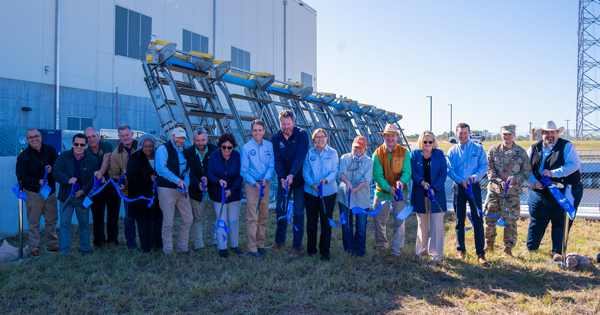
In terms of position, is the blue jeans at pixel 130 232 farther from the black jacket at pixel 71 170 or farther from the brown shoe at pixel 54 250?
the brown shoe at pixel 54 250

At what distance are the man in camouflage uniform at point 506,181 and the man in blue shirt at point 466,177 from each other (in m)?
0.32

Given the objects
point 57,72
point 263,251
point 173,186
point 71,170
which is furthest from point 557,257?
point 57,72

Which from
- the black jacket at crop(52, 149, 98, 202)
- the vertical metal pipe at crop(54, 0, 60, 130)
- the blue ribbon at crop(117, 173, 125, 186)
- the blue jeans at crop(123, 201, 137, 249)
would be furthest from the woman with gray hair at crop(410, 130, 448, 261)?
the vertical metal pipe at crop(54, 0, 60, 130)

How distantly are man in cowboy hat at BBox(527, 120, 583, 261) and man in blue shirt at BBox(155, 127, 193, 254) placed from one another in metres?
4.36

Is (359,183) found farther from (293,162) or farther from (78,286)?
(78,286)

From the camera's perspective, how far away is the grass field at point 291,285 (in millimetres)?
3171

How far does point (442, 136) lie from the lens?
150 feet

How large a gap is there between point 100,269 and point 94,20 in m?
10.00

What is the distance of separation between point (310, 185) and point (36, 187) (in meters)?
3.46

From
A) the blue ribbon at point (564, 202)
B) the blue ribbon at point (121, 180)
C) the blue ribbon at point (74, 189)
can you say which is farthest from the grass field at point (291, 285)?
the blue ribbon at point (121, 180)

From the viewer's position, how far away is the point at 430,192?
435 centimetres

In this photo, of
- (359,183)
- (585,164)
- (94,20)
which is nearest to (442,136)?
(585,164)

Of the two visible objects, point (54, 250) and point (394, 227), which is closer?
point (394, 227)

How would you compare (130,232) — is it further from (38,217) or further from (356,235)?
(356,235)
